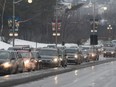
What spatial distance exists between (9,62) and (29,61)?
17.0ft

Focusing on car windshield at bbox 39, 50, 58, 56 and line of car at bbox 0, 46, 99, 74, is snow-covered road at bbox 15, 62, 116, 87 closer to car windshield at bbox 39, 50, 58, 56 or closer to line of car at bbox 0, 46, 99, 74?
line of car at bbox 0, 46, 99, 74

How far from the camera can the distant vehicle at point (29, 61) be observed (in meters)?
35.6

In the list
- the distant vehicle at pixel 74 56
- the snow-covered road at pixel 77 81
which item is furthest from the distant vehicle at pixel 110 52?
the snow-covered road at pixel 77 81

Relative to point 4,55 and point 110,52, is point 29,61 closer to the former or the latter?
point 4,55

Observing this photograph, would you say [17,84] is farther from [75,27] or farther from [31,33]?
[75,27]

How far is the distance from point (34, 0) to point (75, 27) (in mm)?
34545

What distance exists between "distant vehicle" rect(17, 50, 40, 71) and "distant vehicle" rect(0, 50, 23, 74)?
2.70 meters

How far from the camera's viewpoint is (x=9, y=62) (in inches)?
1203

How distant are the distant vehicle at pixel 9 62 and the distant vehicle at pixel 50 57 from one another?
8.26 meters

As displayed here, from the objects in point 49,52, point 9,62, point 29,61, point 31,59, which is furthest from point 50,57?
point 9,62

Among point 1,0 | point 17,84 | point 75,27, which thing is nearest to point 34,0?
point 1,0

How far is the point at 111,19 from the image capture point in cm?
18875

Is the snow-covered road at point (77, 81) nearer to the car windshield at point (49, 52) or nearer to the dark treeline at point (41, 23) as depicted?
the car windshield at point (49, 52)

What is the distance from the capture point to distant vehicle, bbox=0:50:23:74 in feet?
99.3
